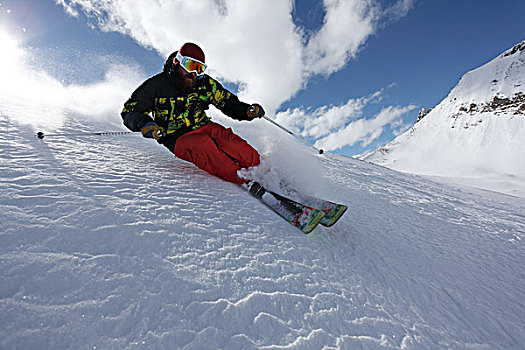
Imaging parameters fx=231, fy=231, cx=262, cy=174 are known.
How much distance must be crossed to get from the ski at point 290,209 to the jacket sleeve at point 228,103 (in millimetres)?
1325

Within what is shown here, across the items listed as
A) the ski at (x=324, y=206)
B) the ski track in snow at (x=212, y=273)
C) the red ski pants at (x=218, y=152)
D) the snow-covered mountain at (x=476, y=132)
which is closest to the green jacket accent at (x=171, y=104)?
the red ski pants at (x=218, y=152)

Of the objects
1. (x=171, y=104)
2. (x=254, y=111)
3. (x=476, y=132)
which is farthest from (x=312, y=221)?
(x=476, y=132)

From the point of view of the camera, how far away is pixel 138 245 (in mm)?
1441

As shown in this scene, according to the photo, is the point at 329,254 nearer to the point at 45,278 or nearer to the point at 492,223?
the point at 45,278

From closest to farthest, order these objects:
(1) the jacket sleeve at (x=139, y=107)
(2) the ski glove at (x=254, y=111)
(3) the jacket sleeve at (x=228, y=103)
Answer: (1) the jacket sleeve at (x=139, y=107), (3) the jacket sleeve at (x=228, y=103), (2) the ski glove at (x=254, y=111)

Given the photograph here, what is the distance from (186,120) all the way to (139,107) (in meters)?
0.57

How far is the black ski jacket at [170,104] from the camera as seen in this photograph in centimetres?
287

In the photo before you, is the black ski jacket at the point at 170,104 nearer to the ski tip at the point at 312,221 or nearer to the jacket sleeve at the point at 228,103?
the jacket sleeve at the point at 228,103

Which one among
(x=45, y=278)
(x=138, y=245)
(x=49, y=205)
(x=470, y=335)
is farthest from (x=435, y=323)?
(x=49, y=205)

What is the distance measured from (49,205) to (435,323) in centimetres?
260

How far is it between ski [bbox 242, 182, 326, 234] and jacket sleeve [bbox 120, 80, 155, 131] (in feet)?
4.88

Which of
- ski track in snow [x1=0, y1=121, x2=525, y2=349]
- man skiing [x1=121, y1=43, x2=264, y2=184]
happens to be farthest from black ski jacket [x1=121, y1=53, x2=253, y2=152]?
ski track in snow [x1=0, y1=121, x2=525, y2=349]

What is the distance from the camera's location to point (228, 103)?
3.59 m

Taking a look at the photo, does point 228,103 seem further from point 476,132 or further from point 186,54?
point 476,132
